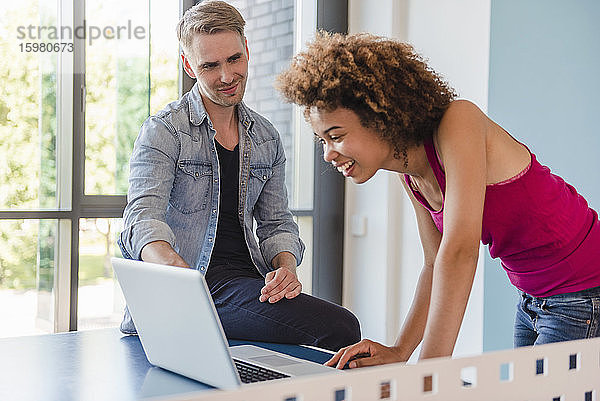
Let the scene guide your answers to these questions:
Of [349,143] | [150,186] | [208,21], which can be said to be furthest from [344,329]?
[208,21]

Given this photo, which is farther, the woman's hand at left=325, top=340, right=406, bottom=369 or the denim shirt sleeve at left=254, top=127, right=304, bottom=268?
the denim shirt sleeve at left=254, top=127, right=304, bottom=268

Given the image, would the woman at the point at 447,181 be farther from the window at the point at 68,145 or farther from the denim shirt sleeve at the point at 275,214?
the window at the point at 68,145

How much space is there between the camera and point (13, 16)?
2709 mm

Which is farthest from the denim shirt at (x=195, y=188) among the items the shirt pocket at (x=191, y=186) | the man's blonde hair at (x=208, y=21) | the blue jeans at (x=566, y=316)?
the blue jeans at (x=566, y=316)

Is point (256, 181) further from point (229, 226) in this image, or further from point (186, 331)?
point (186, 331)

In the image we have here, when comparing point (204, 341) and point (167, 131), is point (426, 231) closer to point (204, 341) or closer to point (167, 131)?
point (204, 341)

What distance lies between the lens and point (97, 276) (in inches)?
114

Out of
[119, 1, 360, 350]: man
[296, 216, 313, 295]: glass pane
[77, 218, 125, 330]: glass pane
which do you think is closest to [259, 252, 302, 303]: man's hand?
[119, 1, 360, 350]: man

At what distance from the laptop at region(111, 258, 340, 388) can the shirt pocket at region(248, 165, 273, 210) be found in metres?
0.74

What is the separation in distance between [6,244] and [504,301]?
6.30ft

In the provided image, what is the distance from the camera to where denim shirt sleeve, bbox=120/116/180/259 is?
6.40 ft

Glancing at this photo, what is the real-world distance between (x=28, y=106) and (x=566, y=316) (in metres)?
2.07

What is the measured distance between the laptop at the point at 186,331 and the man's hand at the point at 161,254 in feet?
1.17

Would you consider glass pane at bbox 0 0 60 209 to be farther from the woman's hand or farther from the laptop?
the woman's hand
